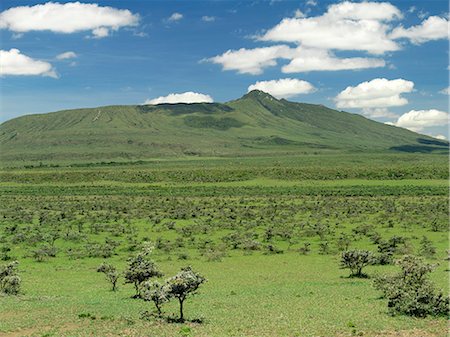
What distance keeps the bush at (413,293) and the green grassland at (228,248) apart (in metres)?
1.02

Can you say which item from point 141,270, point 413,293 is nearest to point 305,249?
point 141,270

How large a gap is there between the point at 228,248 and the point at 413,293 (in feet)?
114

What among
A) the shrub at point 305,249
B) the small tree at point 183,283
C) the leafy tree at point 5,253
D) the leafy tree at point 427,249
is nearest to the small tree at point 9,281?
the small tree at point 183,283

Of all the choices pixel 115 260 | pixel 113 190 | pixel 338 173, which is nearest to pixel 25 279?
pixel 115 260

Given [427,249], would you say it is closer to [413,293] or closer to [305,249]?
[305,249]

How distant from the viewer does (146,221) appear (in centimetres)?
8594

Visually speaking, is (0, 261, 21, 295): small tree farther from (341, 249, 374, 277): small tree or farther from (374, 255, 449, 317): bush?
(341, 249, 374, 277): small tree

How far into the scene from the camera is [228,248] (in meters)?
63.2

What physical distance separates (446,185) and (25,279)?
12675cm

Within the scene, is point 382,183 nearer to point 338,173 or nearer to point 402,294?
point 338,173

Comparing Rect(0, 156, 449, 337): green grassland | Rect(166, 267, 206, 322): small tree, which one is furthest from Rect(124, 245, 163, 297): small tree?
Rect(166, 267, 206, 322): small tree

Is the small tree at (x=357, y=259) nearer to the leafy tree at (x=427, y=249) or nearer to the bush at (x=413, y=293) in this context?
the leafy tree at (x=427, y=249)

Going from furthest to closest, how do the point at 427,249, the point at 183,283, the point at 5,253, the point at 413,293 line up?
the point at 5,253 → the point at 427,249 → the point at 413,293 → the point at 183,283

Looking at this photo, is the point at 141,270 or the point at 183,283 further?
the point at 141,270
